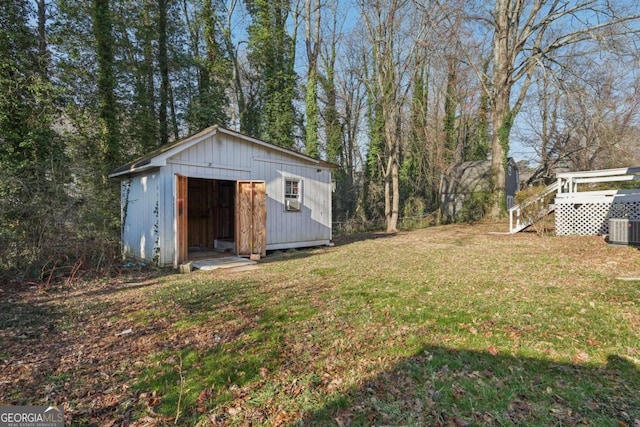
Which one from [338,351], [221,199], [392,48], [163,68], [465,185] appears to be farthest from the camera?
[465,185]

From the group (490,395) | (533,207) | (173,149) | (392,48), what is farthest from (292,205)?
(392,48)

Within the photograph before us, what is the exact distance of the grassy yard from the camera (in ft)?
7.49

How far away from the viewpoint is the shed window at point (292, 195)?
9.91m

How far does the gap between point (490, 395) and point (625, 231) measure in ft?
25.6

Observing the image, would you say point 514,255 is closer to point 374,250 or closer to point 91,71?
point 374,250

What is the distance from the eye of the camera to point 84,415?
2273 mm

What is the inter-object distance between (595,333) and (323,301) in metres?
3.02

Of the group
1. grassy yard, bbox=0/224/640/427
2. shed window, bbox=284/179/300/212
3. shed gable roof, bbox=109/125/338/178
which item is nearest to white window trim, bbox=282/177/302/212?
shed window, bbox=284/179/300/212

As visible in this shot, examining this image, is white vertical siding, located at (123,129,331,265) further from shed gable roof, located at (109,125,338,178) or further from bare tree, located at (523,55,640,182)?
bare tree, located at (523,55,640,182)

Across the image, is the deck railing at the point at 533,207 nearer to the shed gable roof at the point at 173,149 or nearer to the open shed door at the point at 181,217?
the shed gable roof at the point at 173,149

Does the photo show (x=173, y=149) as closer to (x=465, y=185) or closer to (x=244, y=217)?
(x=244, y=217)

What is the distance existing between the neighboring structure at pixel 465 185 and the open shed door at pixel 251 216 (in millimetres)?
14467

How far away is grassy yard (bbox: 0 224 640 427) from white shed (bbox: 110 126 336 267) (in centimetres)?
247

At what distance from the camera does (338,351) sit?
10.1 feet
